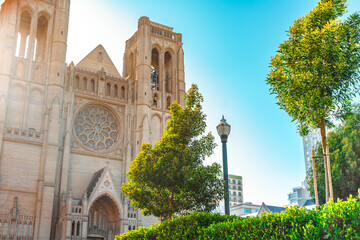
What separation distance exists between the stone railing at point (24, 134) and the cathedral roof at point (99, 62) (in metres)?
10.1

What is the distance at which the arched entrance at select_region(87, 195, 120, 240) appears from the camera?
35.2 metres

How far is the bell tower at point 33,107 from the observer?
1273 inches

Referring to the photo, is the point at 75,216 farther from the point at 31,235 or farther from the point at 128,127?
the point at 128,127

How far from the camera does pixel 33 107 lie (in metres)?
35.8

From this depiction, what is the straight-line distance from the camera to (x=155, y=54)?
159 ft

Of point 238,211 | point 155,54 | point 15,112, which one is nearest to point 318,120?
point 15,112

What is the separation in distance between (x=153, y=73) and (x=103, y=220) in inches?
739

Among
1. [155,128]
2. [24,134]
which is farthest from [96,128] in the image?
[24,134]

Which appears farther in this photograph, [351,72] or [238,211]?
[238,211]

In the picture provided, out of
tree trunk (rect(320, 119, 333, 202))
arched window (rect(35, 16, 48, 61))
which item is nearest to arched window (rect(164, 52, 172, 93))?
arched window (rect(35, 16, 48, 61))

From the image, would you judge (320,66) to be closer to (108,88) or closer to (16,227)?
(16,227)

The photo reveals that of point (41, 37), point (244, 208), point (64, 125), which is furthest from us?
point (244, 208)

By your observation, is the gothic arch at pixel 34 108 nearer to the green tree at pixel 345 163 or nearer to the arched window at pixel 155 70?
the arched window at pixel 155 70

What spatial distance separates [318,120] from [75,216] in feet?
74.4
